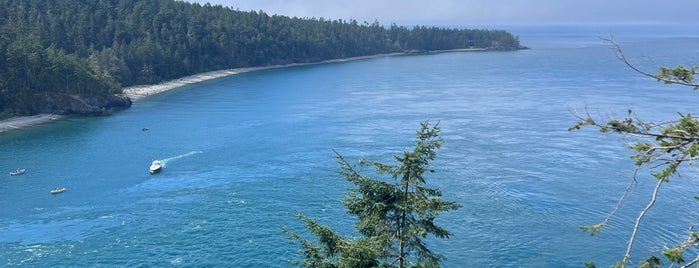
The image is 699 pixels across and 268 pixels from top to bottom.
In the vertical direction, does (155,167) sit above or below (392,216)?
below

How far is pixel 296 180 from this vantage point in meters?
57.3

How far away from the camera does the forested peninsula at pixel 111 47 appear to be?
9425 cm

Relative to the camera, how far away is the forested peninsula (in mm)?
94250

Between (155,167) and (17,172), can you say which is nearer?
(17,172)

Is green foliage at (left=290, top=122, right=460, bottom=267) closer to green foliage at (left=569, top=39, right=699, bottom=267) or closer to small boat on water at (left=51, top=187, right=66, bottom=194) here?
green foliage at (left=569, top=39, right=699, bottom=267)

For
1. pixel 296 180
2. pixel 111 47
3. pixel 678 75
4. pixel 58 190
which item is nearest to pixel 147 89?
pixel 111 47

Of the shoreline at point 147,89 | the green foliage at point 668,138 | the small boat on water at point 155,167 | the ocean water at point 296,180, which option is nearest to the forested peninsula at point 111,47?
the shoreline at point 147,89

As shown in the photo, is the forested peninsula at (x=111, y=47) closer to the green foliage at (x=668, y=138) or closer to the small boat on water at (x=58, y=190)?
the small boat on water at (x=58, y=190)

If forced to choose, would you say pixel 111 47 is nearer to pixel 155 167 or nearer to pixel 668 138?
pixel 155 167

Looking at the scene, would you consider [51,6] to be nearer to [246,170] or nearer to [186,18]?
[186,18]

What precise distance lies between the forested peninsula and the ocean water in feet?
29.6

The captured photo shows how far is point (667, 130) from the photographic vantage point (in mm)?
10883

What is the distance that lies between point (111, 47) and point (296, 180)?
104859 millimetres

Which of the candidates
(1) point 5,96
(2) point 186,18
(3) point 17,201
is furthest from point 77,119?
(2) point 186,18
